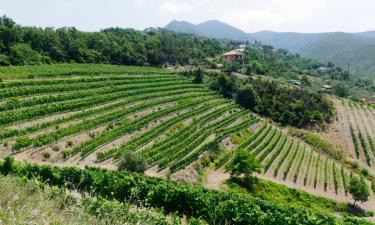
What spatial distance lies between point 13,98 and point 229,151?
30.4 meters

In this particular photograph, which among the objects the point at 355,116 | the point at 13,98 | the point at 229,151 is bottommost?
the point at 355,116

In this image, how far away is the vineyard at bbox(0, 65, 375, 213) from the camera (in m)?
40.2

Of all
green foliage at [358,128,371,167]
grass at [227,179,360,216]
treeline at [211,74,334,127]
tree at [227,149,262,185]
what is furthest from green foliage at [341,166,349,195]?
treeline at [211,74,334,127]

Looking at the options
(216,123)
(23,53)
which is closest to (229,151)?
(216,123)

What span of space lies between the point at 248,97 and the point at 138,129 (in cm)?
3351

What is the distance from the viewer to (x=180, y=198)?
81.8 feet

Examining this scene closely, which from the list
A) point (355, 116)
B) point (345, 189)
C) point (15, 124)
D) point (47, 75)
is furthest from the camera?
point (355, 116)

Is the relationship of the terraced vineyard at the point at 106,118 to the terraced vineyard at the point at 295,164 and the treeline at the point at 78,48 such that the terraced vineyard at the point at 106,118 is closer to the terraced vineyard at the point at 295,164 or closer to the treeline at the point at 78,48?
the terraced vineyard at the point at 295,164

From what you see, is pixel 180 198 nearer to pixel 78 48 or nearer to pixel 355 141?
pixel 355 141

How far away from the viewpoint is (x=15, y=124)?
140ft

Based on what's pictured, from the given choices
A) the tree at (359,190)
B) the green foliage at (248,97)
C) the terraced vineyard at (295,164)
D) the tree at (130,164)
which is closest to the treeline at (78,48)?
the green foliage at (248,97)

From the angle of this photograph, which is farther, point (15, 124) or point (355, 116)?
point (355, 116)

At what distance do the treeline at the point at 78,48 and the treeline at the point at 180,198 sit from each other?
156 feet

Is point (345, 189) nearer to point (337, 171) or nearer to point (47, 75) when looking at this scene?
point (337, 171)
